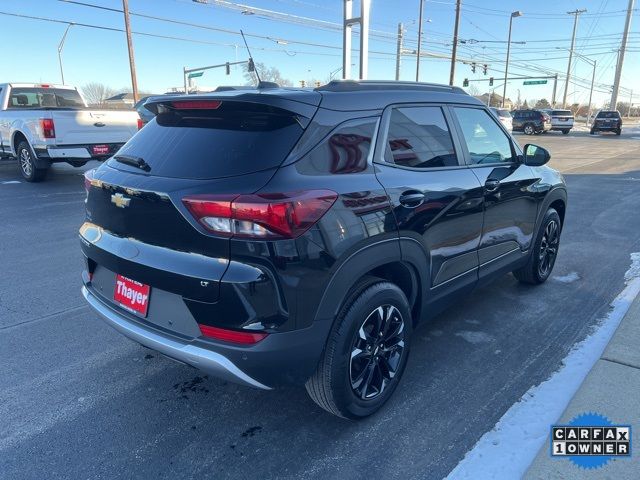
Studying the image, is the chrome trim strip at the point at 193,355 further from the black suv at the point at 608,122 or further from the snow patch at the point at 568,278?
the black suv at the point at 608,122

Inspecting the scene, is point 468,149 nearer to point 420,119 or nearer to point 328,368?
point 420,119

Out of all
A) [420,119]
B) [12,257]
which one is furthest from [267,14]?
[420,119]

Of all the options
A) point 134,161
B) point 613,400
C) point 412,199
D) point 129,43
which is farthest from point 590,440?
point 129,43

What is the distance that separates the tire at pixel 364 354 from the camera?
7.93 ft

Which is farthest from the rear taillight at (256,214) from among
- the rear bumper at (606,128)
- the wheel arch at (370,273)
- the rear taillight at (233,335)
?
the rear bumper at (606,128)

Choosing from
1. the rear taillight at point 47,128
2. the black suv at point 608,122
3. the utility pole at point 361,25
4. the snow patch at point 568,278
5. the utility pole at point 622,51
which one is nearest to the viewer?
the snow patch at point 568,278

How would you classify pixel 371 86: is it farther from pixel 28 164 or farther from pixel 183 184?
pixel 28 164

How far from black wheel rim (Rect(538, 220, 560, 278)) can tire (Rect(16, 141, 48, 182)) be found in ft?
32.7

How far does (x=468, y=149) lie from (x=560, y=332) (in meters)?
1.63

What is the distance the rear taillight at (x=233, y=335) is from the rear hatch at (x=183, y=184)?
156mm

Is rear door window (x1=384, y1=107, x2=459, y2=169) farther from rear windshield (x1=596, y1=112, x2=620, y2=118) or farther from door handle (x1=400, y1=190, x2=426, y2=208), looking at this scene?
rear windshield (x1=596, y1=112, x2=620, y2=118)

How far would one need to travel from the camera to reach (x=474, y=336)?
3705 millimetres

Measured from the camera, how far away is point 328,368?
2.40 m

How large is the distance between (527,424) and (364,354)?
986 millimetres
